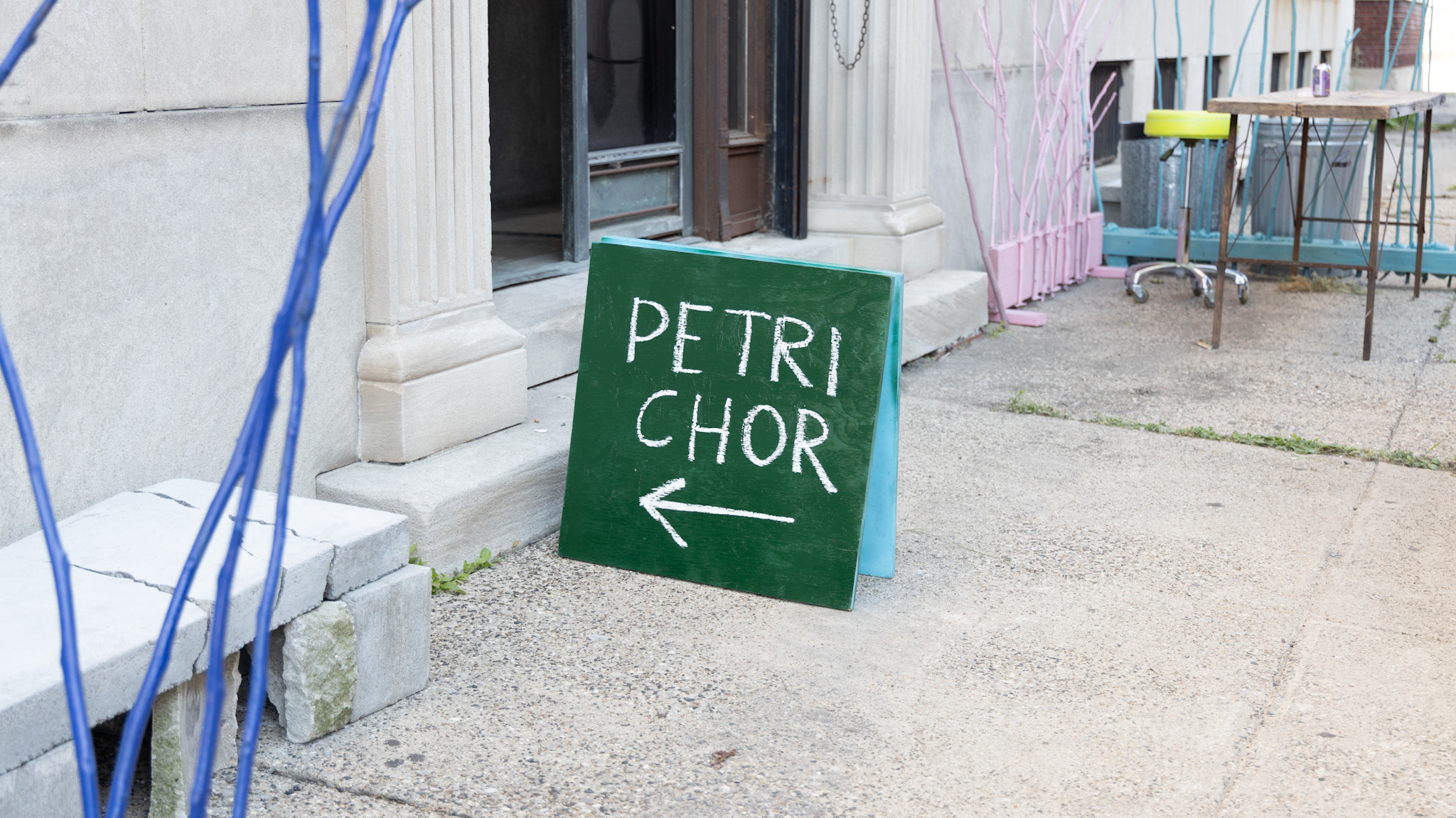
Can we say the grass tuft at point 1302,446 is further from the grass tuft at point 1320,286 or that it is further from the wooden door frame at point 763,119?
the grass tuft at point 1320,286

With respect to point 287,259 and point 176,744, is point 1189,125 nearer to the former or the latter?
point 287,259

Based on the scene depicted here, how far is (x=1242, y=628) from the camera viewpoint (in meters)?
3.32

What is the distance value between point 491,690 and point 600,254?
1.21 meters

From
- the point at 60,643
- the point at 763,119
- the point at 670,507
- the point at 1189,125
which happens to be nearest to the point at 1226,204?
the point at 1189,125

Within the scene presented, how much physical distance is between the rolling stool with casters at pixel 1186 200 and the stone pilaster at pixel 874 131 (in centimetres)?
171

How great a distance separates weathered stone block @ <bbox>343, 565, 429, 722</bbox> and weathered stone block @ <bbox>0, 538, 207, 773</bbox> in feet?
1.35

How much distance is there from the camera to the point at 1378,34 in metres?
22.1

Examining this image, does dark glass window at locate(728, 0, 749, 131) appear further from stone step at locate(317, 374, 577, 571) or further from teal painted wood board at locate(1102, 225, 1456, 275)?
teal painted wood board at locate(1102, 225, 1456, 275)

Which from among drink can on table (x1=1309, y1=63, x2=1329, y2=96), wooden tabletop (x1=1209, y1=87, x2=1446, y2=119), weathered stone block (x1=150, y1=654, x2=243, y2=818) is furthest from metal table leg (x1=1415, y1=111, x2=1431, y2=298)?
weathered stone block (x1=150, y1=654, x2=243, y2=818)

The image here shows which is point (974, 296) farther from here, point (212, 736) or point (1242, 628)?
point (212, 736)

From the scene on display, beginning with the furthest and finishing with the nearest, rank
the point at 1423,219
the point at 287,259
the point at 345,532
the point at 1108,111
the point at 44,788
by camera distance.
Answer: the point at 1108,111, the point at 1423,219, the point at 287,259, the point at 345,532, the point at 44,788

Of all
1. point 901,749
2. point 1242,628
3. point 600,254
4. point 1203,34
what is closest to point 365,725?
point 901,749

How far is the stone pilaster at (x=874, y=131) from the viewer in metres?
6.09

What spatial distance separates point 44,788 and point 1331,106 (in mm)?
5512
